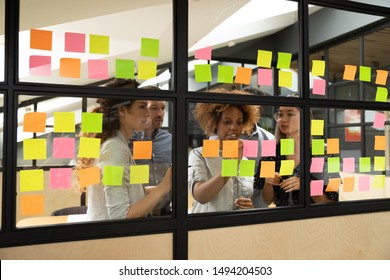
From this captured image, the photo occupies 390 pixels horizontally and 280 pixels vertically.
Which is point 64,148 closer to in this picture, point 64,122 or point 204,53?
point 64,122

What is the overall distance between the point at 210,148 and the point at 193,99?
0.97 ft

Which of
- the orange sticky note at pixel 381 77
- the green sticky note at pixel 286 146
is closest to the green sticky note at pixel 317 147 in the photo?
the green sticky note at pixel 286 146

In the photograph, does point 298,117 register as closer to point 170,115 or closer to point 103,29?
point 170,115

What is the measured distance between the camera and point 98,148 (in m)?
1.68

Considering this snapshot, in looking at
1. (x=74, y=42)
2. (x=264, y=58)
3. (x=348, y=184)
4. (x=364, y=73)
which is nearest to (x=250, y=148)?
(x=264, y=58)

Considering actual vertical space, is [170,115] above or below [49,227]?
above

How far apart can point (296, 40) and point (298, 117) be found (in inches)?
18.8

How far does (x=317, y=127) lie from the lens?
2107 millimetres

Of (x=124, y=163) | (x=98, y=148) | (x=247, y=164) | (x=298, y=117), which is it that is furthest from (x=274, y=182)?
(x=98, y=148)

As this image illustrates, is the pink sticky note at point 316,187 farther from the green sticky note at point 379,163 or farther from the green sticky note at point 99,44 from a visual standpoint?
the green sticky note at point 99,44

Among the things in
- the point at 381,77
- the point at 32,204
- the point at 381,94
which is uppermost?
the point at 381,77

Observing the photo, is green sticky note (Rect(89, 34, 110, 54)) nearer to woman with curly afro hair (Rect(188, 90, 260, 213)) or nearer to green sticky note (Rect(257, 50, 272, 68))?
woman with curly afro hair (Rect(188, 90, 260, 213))

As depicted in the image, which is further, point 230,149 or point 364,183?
point 364,183

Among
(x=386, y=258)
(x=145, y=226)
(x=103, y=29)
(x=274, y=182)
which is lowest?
(x=386, y=258)
